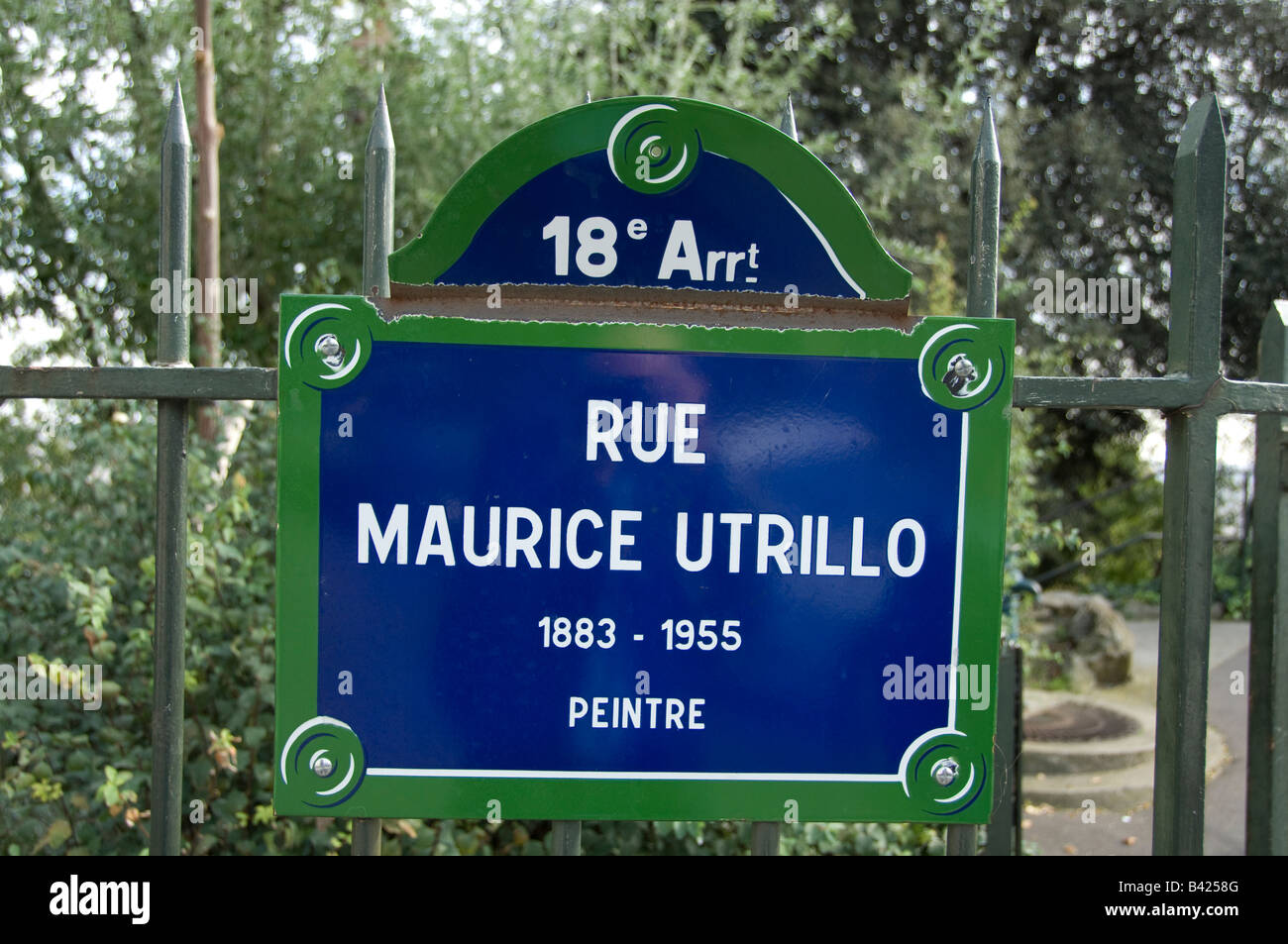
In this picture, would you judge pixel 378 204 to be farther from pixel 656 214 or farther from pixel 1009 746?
pixel 1009 746

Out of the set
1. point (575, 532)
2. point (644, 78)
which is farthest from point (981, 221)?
point (644, 78)

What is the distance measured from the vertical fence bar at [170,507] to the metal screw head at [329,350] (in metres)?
0.24

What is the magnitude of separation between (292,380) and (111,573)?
1.49m

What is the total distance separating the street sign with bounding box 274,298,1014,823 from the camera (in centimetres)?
158

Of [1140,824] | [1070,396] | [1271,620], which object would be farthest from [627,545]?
[1140,824]

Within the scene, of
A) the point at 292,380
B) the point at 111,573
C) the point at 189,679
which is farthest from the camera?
the point at 111,573

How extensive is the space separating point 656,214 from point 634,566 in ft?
1.90

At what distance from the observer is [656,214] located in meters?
1.59

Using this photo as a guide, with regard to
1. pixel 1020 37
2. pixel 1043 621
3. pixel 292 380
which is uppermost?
pixel 1020 37

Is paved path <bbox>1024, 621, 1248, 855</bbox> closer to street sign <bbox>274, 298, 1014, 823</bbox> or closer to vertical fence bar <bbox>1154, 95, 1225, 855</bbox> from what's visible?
vertical fence bar <bbox>1154, 95, 1225, 855</bbox>

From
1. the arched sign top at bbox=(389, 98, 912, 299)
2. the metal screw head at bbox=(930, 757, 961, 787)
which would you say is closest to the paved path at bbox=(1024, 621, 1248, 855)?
the metal screw head at bbox=(930, 757, 961, 787)

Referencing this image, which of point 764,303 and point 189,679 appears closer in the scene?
point 764,303
